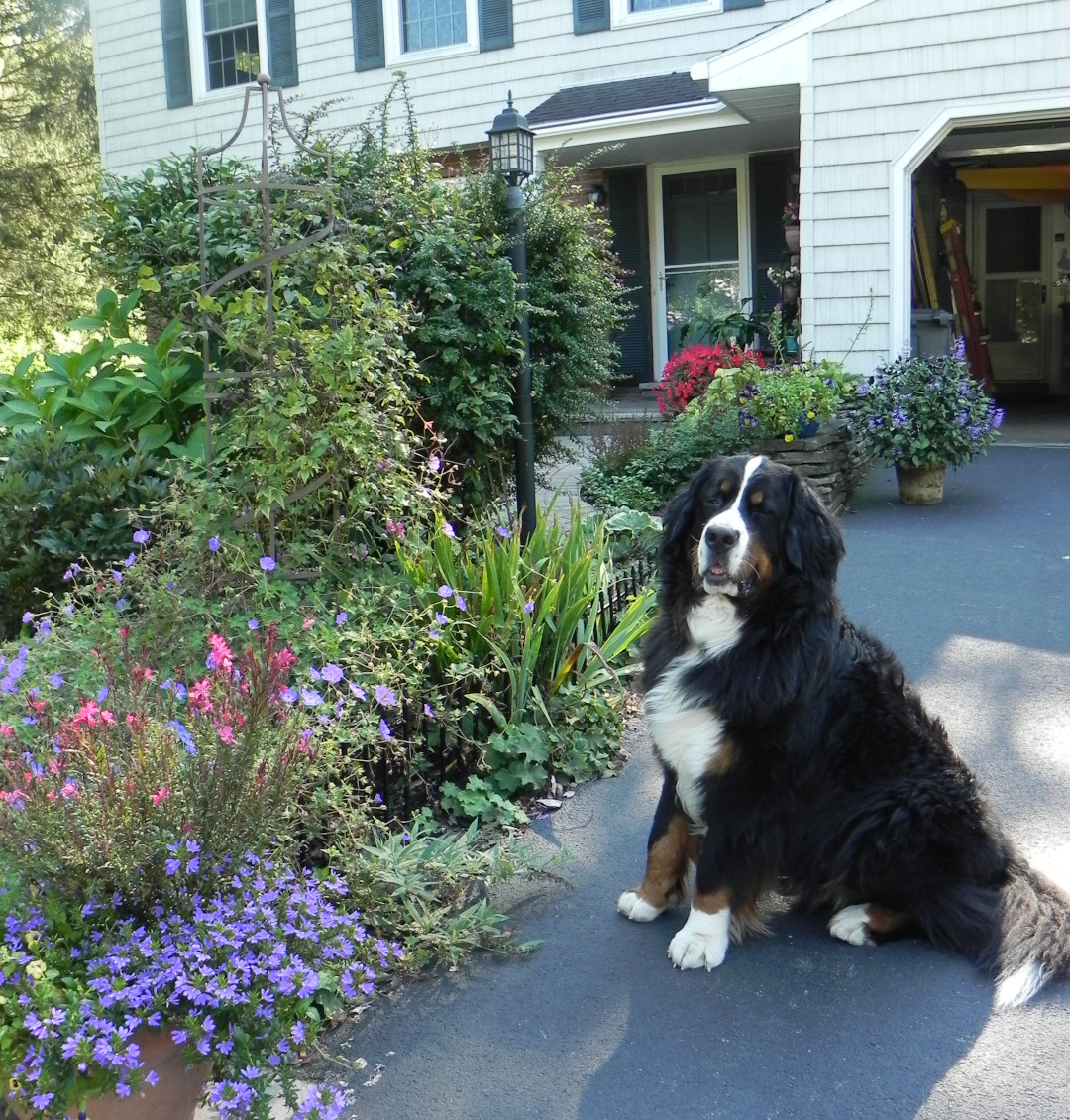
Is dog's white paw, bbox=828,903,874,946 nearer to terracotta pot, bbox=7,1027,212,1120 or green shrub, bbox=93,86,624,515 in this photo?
terracotta pot, bbox=7,1027,212,1120

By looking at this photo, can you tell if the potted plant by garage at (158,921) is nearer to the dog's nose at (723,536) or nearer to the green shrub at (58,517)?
the dog's nose at (723,536)

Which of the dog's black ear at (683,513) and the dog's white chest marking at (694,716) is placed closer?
the dog's white chest marking at (694,716)

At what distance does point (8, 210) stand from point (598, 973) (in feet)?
76.1

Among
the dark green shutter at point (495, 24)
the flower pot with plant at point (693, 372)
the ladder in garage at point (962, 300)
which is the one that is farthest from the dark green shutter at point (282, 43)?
the ladder in garage at point (962, 300)

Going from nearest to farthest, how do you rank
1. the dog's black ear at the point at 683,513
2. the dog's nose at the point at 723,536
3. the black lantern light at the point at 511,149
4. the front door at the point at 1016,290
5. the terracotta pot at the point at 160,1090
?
the terracotta pot at the point at 160,1090 → the dog's nose at the point at 723,536 → the dog's black ear at the point at 683,513 → the black lantern light at the point at 511,149 → the front door at the point at 1016,290

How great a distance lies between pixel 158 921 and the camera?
7.94 ft

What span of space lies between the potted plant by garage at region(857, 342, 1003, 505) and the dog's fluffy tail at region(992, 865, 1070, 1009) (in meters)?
5.94

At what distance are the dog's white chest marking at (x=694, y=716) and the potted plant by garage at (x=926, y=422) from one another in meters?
5.90

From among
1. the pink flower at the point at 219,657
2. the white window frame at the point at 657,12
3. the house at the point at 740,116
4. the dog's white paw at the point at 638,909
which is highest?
the white window frame at the point at 657,12

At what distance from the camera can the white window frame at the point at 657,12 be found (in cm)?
1267

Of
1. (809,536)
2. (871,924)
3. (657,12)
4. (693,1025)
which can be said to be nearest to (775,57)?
(657,12)

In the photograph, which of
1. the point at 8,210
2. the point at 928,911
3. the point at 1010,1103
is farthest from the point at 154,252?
the point at 8,210

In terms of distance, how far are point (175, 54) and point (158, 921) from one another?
54.5 feet

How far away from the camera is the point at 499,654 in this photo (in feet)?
14.3
